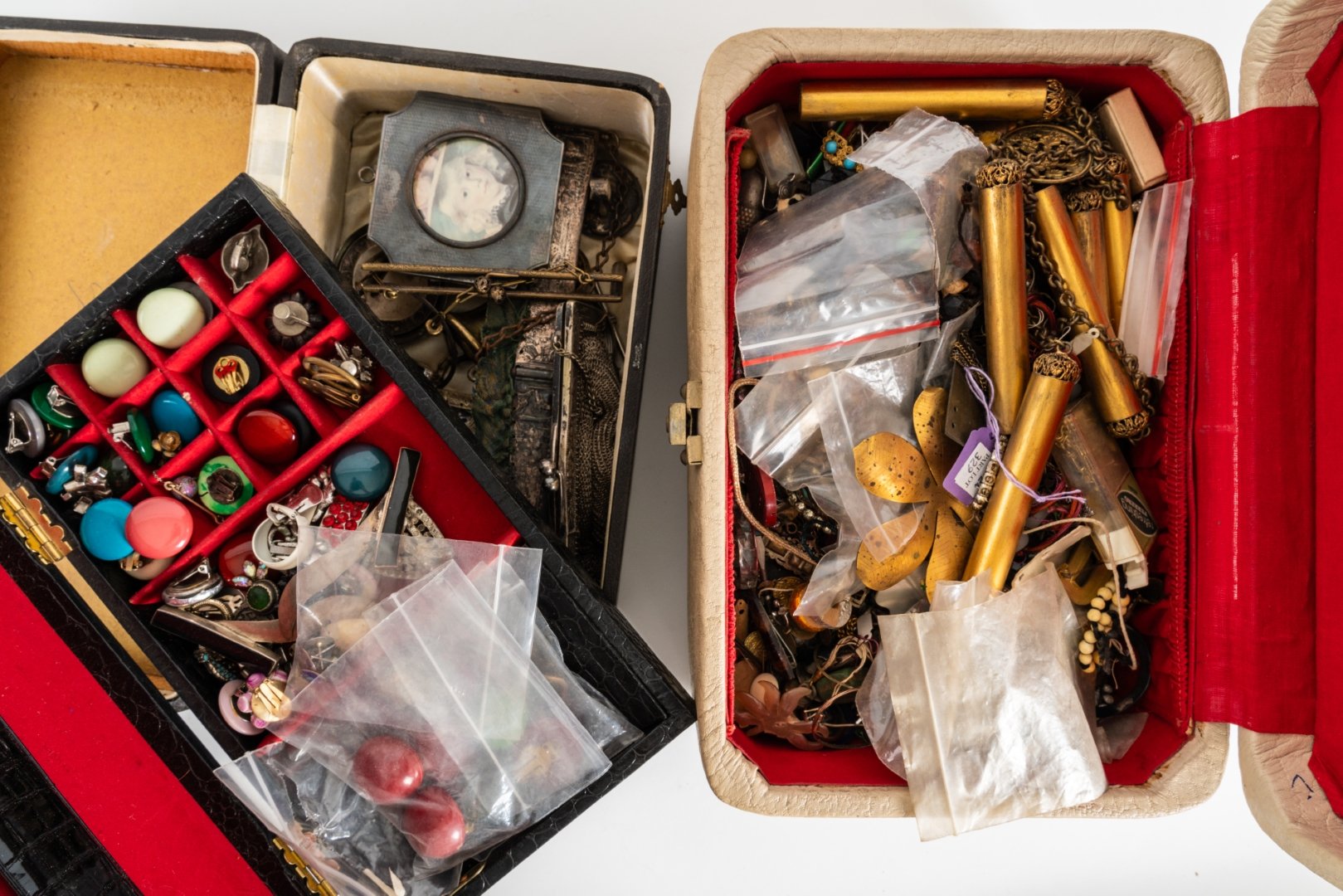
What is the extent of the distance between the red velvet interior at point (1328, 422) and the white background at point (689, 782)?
0.58 meters

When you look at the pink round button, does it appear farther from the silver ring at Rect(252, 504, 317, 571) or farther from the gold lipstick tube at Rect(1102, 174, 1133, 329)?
the gold lipstick tube at Rect(1102, 174, 1133, 329)

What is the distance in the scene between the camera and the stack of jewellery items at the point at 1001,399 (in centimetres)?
96

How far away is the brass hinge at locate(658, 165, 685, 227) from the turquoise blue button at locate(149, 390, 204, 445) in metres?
0.65

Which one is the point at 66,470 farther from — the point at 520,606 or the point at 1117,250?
the point at 1117,250

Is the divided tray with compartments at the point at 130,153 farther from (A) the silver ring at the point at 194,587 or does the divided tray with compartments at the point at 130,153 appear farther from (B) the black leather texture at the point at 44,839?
(B) the black leather texture at the point at 44,839

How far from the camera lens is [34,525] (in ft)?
3.27

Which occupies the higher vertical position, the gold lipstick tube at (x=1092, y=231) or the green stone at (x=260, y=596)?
the green stone at (x=260, y=596)

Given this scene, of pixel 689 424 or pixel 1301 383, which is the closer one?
pixel 1301 383

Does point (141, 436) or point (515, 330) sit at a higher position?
point (141, 436)

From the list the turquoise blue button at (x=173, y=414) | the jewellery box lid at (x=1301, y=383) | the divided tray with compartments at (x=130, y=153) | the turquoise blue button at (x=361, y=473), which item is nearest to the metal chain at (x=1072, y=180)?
the jewellery box lid at (x=1301, y=383)

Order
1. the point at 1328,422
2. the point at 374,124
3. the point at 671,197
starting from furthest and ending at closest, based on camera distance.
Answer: the point at 374,124 < the point at 671,197 < the point at 1328,422

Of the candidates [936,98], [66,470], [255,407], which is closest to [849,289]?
[936,98]

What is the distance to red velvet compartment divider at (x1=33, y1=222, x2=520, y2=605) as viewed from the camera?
1.00m

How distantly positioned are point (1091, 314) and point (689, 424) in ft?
1.63
